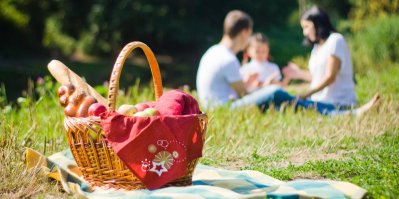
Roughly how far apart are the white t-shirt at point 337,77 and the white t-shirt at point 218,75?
0.92m

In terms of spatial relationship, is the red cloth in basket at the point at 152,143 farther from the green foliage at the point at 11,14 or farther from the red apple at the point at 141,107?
the green foliage at the point at 11,14

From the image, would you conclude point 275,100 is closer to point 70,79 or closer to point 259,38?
point 259,38

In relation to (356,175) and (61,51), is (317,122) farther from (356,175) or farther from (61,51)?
(61,51)

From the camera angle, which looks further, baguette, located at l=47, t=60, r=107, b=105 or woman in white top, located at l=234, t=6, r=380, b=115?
woman in white top, located at l=234, t=6, r=380, b=115

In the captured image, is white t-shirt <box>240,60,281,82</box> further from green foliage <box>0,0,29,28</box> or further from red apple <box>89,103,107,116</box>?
green foliage <box>0,0,29,28</box>

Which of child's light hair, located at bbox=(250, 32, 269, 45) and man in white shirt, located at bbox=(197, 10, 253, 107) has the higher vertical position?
child's light hair, located at bbox=(250, 32, 269, 45)

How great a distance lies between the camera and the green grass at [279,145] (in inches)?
156

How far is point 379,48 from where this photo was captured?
42.5 feet

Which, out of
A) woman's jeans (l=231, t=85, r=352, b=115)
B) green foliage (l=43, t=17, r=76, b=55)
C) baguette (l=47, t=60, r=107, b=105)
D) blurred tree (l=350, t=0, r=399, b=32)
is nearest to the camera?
baguette (l=47, t=60, r=107, b=105)

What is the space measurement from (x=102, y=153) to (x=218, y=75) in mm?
3584

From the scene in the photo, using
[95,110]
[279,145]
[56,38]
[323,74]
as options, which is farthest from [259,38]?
[56,38]

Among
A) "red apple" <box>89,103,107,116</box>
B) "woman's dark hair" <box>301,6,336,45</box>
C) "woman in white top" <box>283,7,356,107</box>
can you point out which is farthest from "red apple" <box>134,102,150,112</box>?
"woman's dark hair" <box>301,6,336,45</box>

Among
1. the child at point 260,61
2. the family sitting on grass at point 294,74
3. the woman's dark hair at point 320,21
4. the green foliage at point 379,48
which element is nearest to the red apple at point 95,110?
the family sitting on grass at point 294,74

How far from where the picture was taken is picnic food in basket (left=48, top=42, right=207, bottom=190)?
365 cm
